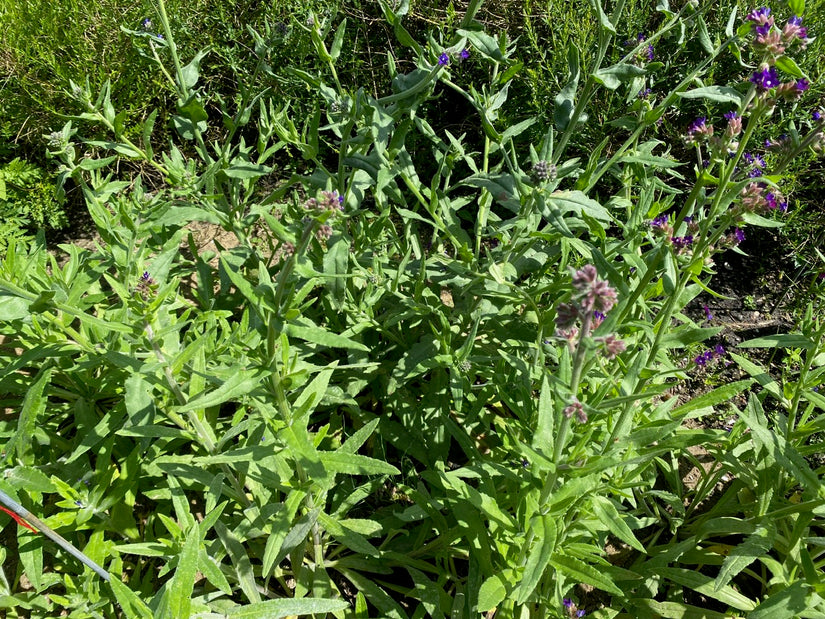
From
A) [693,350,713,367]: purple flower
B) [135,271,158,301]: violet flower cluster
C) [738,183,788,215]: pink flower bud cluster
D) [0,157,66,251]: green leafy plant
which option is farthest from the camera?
[0,157,66,251]: green leafy plant

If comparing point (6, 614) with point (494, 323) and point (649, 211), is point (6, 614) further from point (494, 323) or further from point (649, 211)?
point (649, 211)

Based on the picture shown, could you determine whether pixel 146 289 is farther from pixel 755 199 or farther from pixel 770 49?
pixel 770 49

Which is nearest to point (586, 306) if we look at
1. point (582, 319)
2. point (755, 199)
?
point (582, 319)

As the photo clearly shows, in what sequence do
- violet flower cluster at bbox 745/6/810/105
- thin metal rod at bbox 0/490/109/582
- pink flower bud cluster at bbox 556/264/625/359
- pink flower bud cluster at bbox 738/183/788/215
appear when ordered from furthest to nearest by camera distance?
pink flower bud cluster at bbox 738/183/788/215
violet flower cluster at bbox 745/6/810/105
thin metal rod at bbox 0/490/109/582
pink flower bud cluster at bbox 556/264/625/359

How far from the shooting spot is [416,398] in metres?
3.52

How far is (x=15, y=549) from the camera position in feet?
10.3

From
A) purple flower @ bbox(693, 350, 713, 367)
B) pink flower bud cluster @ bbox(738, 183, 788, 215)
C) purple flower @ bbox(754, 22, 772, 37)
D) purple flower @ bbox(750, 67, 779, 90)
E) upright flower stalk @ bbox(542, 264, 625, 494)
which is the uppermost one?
purple flower @ bbox(754, 22, 772, 37)

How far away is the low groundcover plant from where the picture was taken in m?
2.09

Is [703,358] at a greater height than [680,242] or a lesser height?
lesser

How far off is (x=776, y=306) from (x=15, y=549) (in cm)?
512

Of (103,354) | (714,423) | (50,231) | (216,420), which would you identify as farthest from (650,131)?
(50,231)

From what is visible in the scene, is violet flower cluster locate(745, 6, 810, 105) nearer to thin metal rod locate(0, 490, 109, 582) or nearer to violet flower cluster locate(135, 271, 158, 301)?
violet flower cluster locate(135, 271, 158, 301)

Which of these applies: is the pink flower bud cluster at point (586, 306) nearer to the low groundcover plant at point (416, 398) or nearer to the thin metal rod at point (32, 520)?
the low groundcover plant at point (416, 398)

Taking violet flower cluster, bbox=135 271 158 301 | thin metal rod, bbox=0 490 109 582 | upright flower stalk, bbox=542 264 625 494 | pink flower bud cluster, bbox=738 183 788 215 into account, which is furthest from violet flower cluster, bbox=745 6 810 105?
thin metal rod, bbox=0 490 109 582
